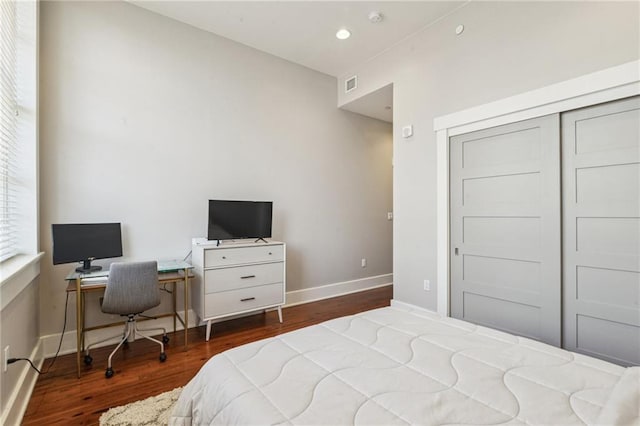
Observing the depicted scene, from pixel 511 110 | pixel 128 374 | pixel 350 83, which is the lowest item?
pixel 128 374

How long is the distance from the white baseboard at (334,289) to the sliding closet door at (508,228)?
180cm

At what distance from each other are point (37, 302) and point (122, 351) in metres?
0.78

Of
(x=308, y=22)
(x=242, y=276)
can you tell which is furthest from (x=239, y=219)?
(x=308, y=22)

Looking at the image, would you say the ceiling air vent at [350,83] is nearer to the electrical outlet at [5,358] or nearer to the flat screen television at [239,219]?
the flat screen television at [239,219]

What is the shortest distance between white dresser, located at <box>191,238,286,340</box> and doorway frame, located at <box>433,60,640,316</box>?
5.76ft

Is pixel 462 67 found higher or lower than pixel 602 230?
higher

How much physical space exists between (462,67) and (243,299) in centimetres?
323

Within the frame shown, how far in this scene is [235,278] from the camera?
10.4ft

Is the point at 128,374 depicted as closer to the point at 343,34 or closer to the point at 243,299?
the point at 243,299

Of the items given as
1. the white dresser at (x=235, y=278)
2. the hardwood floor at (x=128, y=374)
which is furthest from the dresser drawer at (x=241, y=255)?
the hardwood floor at (x=128, y=374)

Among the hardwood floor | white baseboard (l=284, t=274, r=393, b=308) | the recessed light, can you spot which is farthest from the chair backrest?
the recessed light

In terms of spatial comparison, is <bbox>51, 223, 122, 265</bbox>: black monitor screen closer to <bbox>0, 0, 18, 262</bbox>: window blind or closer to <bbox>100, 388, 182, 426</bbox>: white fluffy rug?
<bbox>0, 0, 18, 262</bbox>: window blind

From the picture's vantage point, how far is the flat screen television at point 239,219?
3.26 m

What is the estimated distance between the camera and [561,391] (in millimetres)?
1082
